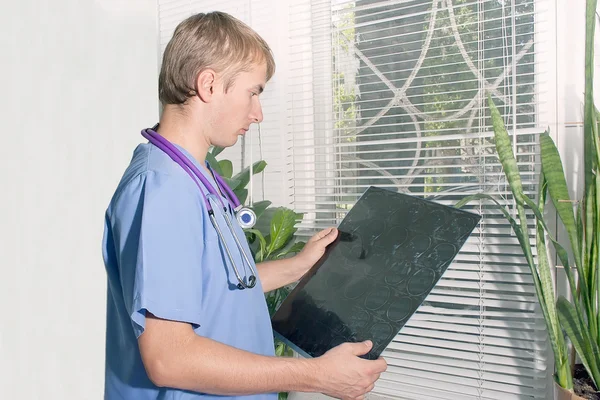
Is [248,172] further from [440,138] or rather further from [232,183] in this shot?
[440,138]

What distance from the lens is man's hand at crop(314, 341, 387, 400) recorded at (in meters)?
0.99

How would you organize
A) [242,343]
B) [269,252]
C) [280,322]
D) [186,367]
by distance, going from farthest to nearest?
[269,252] < [280,322] < [242,343] < [186,367]

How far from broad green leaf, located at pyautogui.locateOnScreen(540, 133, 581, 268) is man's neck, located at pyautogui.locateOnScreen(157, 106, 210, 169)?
98cm

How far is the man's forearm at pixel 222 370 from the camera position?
855mm

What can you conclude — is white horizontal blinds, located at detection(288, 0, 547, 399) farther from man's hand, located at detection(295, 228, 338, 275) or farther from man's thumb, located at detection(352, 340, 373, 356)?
man's thumb, located at detection(352, 340, 373, 356)

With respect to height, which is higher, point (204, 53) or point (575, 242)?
point (204, 53)

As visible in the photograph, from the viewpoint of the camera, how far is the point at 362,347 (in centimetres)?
106

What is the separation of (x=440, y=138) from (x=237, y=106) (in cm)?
104

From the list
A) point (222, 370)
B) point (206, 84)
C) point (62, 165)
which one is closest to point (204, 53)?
point (206, 84)

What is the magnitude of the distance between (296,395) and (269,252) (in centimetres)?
63

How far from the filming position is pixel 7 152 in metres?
2.62

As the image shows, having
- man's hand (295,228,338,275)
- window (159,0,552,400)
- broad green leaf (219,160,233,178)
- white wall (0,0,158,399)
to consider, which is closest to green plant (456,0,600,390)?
window (159,0,552,400)

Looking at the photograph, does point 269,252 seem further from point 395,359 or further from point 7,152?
point 7,152

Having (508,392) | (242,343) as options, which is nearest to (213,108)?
(242,343)
